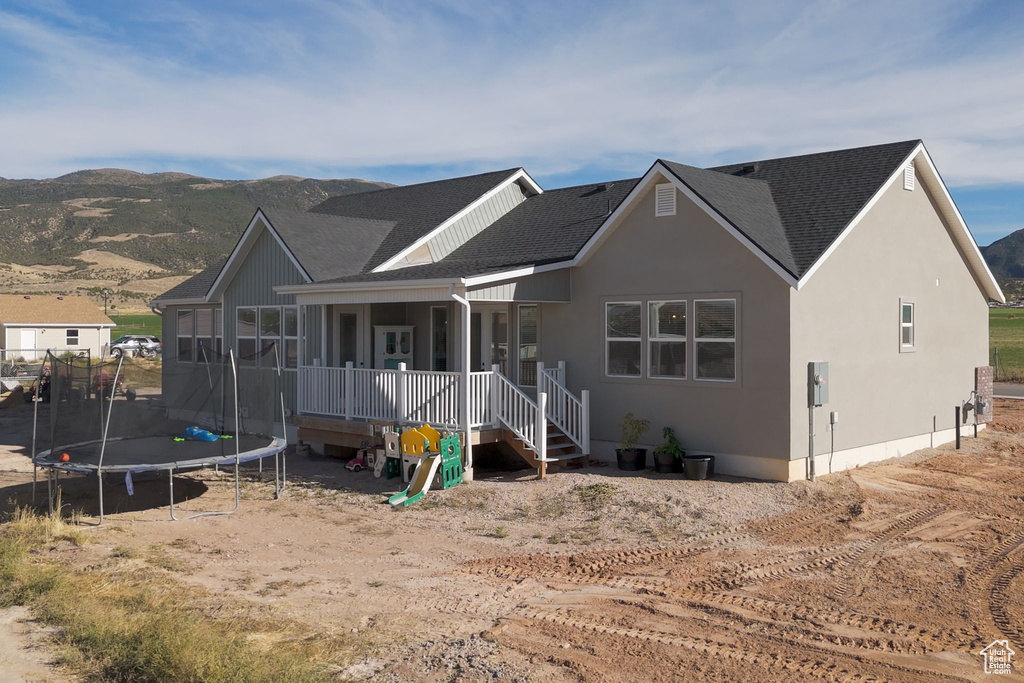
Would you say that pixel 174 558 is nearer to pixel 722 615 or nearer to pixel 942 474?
pixel 722 615

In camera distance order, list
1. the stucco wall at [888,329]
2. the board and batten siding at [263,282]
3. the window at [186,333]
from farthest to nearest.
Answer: the window at [186,333], the board and batten siding at [263,282], the stucco wall at [888,329]

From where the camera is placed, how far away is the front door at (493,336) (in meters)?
17.0

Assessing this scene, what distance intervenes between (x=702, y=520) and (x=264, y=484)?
24.2 ft

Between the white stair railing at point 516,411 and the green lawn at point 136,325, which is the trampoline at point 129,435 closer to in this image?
the white stair railing at point 516,411

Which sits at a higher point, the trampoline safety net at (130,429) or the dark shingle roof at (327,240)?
the dark shingle roof at (327,240)

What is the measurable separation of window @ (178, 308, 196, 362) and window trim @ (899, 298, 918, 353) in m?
16.1

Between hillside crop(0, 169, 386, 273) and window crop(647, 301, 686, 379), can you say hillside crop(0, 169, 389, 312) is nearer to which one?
hillside crop(0, 169, 386, 273)

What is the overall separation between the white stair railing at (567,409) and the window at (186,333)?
425 inches

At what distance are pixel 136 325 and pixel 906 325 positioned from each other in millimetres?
63579

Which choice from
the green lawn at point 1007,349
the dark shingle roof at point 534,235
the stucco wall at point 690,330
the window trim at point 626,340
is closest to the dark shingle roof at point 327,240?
the dark shingle roof at point 534,235

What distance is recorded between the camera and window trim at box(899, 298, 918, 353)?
16.2m

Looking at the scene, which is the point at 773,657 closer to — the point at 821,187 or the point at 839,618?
the point at 839,618

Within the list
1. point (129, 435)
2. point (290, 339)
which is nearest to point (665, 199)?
point (290, 339)

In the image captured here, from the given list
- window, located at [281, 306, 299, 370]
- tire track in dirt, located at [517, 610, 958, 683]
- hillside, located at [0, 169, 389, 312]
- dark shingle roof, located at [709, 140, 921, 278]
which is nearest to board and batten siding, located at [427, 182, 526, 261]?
window, located at [281, 306, 299, 370]
